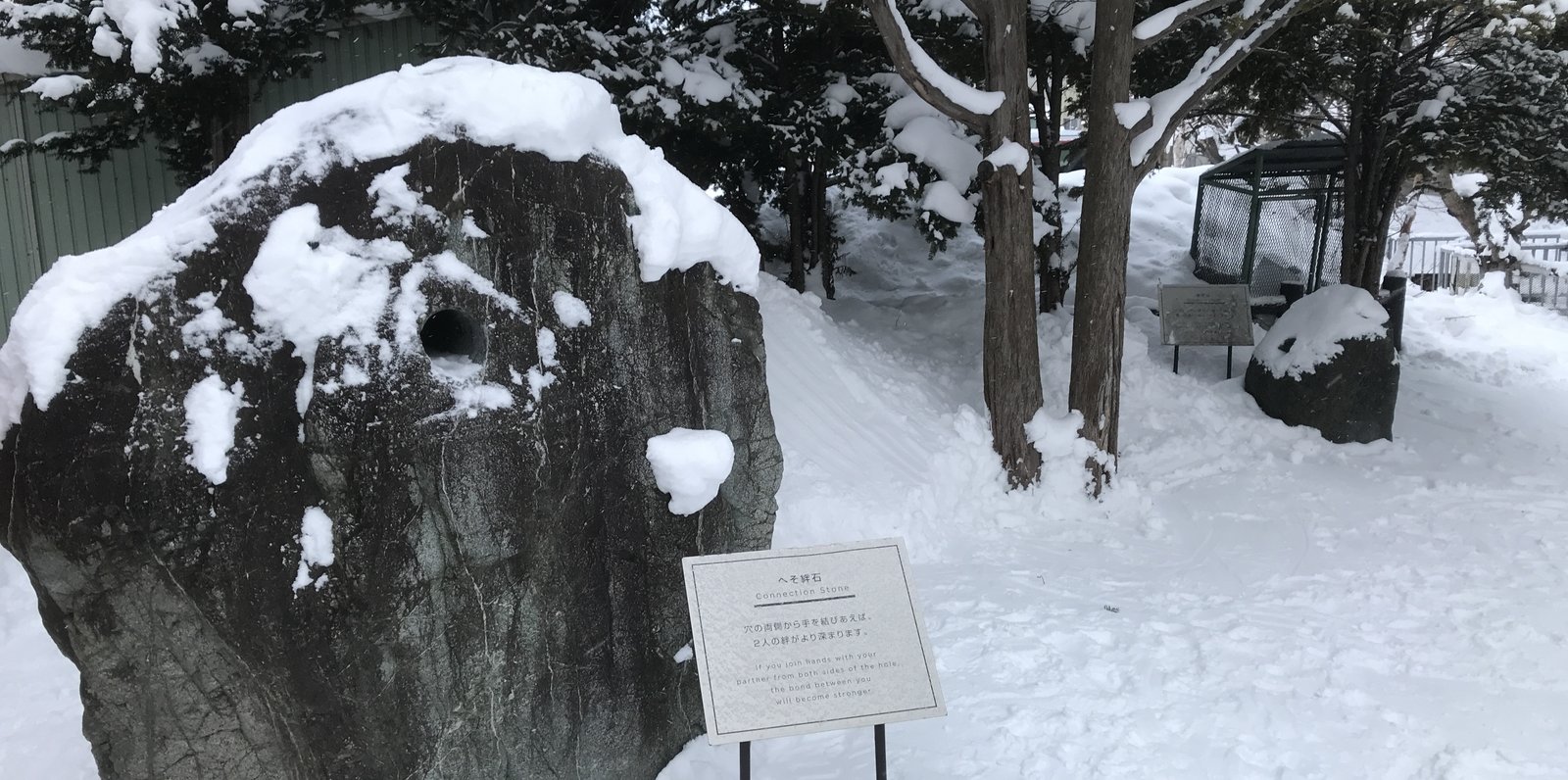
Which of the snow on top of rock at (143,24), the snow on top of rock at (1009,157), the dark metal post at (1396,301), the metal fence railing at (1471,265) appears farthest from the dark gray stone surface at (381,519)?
the metal fence railing at (1471,265)

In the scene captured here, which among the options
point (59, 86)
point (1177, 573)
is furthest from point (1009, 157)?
point (59, 86)

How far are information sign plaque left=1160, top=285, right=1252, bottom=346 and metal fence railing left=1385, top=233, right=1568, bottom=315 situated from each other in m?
7.97

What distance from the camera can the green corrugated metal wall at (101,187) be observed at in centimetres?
838

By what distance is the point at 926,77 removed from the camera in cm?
646

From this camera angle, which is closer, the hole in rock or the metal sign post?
the hole in rock

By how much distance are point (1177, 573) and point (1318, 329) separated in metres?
3.57

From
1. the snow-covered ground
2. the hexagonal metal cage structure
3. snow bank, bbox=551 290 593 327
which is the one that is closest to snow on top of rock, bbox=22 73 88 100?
the snow-covered ground

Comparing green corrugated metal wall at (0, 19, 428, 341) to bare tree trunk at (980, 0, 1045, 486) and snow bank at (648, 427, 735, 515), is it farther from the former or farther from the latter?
snow bank at (648, 427, 735, 515)

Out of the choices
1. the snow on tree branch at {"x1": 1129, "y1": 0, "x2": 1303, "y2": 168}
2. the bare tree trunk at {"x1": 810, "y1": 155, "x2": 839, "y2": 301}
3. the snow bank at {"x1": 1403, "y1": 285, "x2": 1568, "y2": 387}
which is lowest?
the snow bank at {"x1": 1403, "y1": 285, "x2": 1568, "y2": 387}

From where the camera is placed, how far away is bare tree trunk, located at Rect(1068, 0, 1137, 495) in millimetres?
6762

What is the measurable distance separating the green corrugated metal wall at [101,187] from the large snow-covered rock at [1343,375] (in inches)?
298

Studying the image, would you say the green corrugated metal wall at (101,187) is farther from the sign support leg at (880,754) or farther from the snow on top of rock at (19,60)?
the sign support leg at (880,754)

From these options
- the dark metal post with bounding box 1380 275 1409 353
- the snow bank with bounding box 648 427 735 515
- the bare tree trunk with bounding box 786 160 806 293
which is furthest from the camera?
→ the dark metal post with bounding box 1380 275 1409 353

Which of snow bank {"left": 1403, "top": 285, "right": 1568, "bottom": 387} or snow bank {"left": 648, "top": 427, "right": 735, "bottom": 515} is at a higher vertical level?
snow bank {"left": 648, "top": 427, "right": 735, "bottom": 515}
